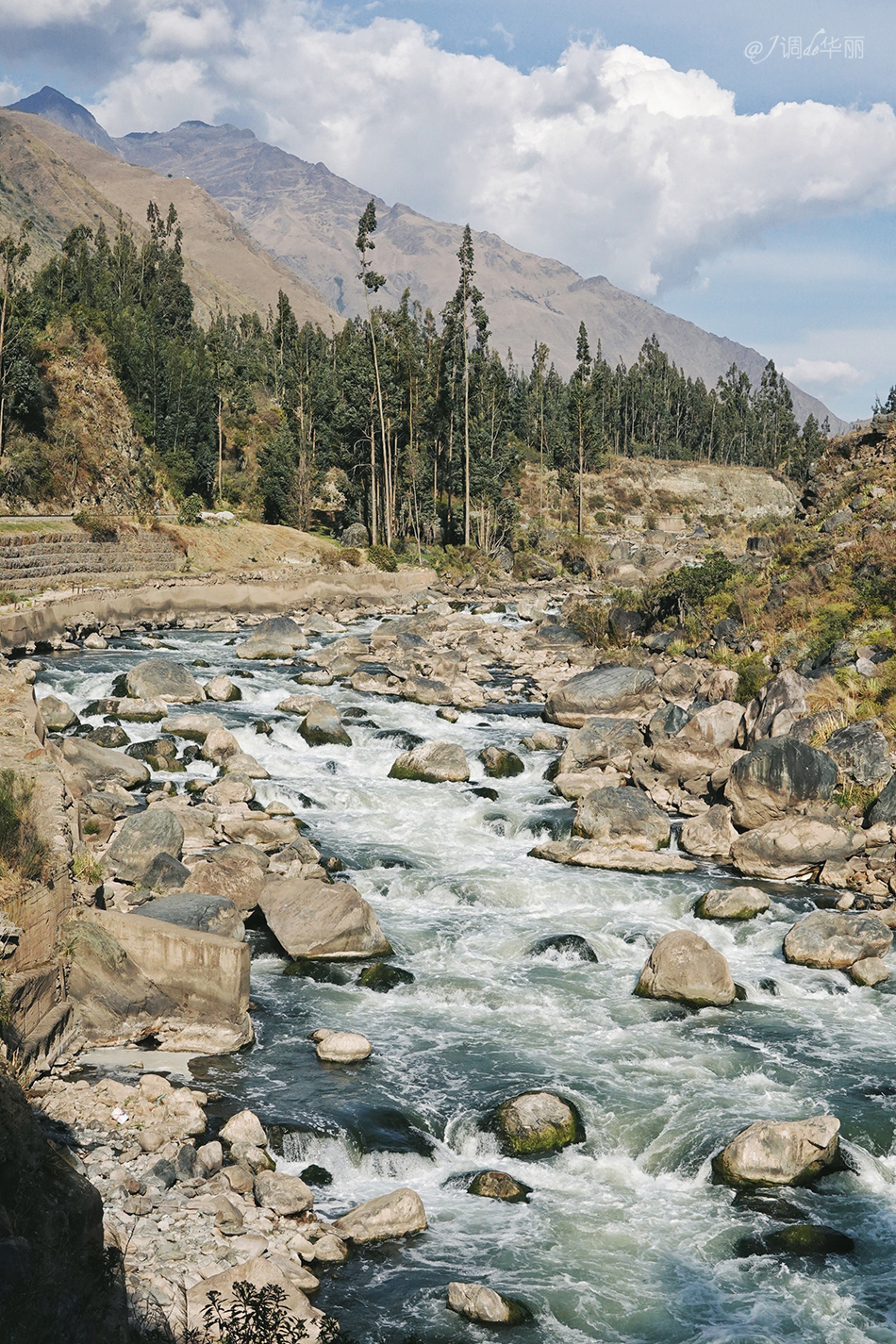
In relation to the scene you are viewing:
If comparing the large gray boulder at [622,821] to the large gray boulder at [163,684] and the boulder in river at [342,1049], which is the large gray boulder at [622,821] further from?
the large gray boulder at [163,684]

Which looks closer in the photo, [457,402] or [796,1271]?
[796,1271]

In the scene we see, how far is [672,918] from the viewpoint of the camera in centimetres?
1639

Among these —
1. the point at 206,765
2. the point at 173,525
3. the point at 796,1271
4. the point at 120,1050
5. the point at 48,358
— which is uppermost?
the point at 48,358

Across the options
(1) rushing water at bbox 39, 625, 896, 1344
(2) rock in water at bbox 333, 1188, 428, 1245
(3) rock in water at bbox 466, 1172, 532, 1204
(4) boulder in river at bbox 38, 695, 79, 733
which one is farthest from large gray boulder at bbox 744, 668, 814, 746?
(4) boulder in river at bbox 38, 695, 79, 733

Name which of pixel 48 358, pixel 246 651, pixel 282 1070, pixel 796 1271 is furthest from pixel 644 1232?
pixel 48 358

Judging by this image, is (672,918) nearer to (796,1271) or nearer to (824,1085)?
(824,1085)

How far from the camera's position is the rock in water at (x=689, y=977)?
13727mm

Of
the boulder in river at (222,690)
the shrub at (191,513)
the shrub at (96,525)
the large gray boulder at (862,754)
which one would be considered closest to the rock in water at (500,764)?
the large gray boulder at (862,754)

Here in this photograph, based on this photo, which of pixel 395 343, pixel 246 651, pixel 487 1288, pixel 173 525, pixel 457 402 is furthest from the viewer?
pixel 457 402

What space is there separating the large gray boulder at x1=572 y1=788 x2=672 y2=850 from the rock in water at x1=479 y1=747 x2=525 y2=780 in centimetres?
332

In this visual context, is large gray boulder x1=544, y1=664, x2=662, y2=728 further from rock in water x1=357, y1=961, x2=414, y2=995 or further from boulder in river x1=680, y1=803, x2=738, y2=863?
rock in water x1=357, y1=961, x2=414, y2=995

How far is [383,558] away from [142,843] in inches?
1552

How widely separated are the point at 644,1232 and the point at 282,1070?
14.0 feet

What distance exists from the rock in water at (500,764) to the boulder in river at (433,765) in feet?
1.93
